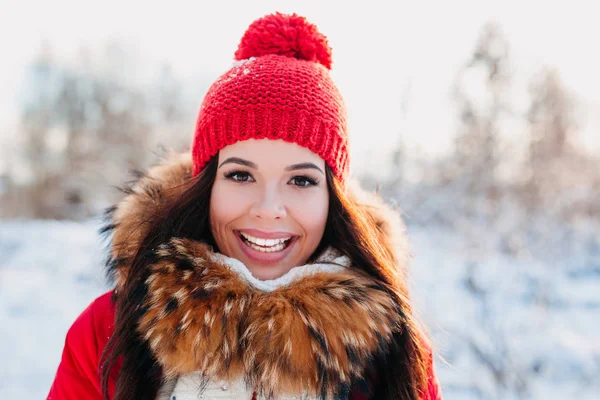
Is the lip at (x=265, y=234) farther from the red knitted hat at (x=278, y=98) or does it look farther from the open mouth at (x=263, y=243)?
the red knitted hat at (x=278, y=98)

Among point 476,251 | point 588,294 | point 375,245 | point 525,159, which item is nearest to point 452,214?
point 525,159

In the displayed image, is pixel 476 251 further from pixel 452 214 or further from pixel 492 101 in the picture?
pixel 452 214

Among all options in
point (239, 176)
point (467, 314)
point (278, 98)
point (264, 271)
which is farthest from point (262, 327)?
point (467, 314)

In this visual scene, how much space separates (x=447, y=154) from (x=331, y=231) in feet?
22.0

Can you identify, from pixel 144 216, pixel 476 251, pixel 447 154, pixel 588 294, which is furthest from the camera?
pixel 447 154

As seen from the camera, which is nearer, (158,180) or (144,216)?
(144,216)

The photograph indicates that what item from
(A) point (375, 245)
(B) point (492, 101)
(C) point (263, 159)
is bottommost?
(A) point (375, 245)

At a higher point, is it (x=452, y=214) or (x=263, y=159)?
(x=263, y=159)

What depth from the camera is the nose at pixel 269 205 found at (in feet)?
5.01

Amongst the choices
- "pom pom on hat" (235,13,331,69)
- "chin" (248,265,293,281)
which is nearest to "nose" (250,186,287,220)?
"chin" (248,265,293,281)

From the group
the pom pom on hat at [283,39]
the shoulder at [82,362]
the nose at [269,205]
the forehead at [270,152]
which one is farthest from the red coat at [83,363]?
the pom pom on hat at [283,39]

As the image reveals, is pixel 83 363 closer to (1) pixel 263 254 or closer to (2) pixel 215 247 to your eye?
(2) pixel 215 247

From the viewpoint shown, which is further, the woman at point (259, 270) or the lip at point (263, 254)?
the lip at point (263, 254)

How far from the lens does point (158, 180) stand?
1.85 metres
